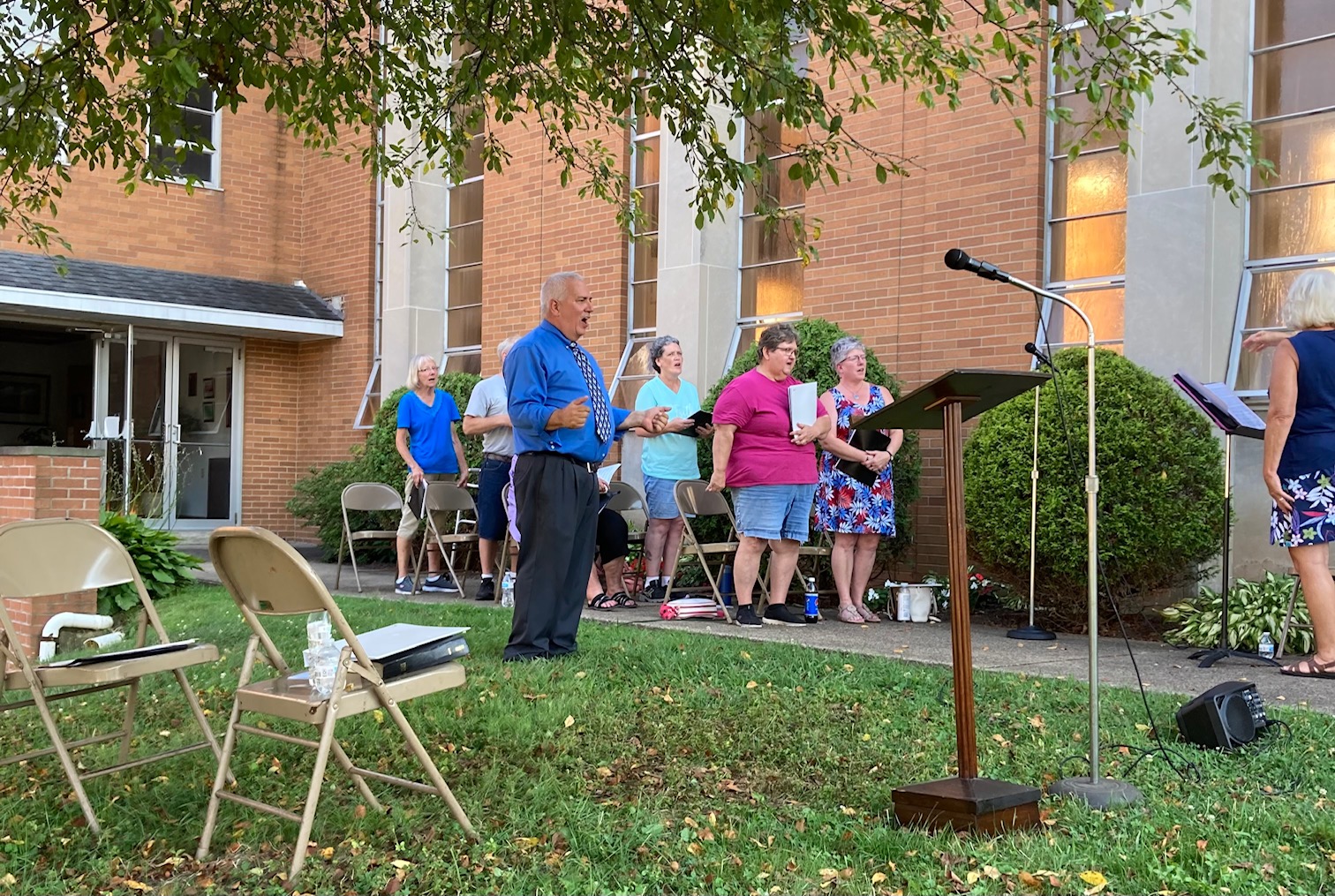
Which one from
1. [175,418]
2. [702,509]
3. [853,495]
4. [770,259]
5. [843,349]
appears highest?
[770,259]

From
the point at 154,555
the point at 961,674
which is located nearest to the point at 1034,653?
the point at 961,674

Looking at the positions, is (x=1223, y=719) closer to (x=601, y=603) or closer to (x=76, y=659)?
(x=76, y=659)

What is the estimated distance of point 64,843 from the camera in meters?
3.73

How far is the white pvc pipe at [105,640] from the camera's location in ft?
26.4

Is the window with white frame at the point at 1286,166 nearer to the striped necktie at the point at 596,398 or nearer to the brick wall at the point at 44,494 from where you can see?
the striped necktie at the point at 596,398

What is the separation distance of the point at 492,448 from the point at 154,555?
3.51m

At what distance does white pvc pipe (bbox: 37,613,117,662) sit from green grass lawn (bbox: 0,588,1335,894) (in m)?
2.94

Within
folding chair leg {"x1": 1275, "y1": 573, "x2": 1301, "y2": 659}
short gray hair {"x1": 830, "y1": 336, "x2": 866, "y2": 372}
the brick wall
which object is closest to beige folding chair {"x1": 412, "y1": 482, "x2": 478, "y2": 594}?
the brick wall

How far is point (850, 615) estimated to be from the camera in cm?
828

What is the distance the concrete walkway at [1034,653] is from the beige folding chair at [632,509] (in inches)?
41.4

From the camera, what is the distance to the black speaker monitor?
4.61m

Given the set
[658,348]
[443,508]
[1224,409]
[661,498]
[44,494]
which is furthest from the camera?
[443,508]

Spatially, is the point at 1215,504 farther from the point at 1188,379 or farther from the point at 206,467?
the point at 206,467

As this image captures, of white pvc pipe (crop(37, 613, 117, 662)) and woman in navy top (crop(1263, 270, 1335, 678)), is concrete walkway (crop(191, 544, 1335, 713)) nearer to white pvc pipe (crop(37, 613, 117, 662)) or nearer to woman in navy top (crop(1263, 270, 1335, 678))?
woman in navy top (crop(1263, 270, 1335, 678))
